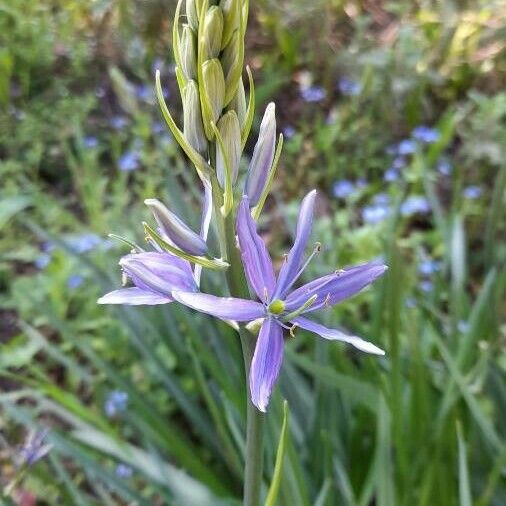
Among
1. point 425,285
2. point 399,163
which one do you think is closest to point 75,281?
point 425,285

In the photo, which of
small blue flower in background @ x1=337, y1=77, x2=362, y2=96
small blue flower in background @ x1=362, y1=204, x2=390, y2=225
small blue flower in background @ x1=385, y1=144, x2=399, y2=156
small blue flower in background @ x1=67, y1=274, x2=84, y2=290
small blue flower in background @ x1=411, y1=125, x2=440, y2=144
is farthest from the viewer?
small blue flower in background @ x1=337, y1=77, x2=362, y2=96

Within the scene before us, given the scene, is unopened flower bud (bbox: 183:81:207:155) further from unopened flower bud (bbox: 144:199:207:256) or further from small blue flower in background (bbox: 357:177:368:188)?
small blue flower in background (bbox: 357:177:368:188)

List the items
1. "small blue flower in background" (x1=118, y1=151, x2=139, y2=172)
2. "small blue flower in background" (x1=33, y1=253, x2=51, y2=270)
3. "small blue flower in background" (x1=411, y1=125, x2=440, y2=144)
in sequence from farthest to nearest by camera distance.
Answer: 1. "small blue flower in background" (x1=411, y1=125, x2=440, y2=144)
2. "small blue flower in background" (x1=118, y1=151, x2=139, y2=172)
3. "small blue flower in background" (x1=33, y1=253, x2=51, y2=270)

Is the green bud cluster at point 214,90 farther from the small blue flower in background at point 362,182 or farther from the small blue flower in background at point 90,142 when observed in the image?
the small blue flower in background at point 90,142

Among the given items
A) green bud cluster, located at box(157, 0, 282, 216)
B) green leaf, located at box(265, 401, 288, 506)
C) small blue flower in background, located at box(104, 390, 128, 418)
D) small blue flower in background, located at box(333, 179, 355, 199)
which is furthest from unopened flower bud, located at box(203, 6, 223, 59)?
small blue flower in background, located at box(333, 179, 355, 199)

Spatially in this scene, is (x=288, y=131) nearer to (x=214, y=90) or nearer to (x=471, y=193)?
(x=471, y=193)
